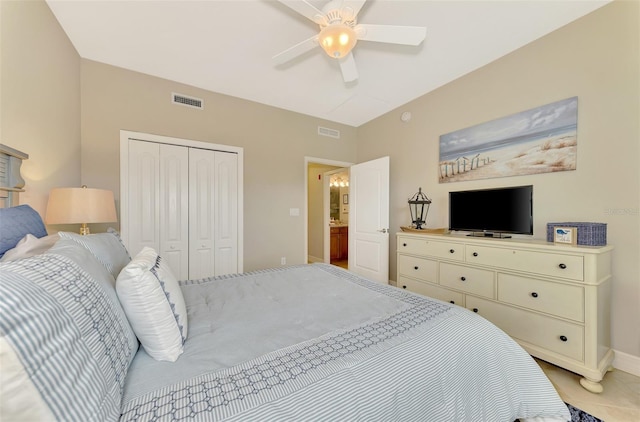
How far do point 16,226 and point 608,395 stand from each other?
346cm

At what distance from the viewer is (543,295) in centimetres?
183

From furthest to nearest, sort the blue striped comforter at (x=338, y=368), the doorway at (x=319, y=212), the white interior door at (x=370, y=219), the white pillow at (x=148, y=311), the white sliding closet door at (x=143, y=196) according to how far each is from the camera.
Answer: the doorway at (x=319, y=212)
the white interior door at (x=370, y=219)
the white sliding closet door at (x=143, y=196)
the white pillow at (x=148, y=311)
the blue striped comforter at (x=338, y=368)

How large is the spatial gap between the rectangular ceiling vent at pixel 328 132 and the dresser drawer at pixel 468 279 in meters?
2.67

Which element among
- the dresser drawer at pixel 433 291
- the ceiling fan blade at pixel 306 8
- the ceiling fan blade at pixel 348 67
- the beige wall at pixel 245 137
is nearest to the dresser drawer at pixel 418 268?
the dresser drawer at pixel 433 291

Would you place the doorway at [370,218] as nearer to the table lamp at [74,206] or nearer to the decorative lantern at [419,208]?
the decorative lantern at [419,208]

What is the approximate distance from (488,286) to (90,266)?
2683 millimetres

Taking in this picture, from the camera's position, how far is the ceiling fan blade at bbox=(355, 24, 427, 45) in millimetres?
1656

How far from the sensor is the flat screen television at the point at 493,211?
2.17 meters

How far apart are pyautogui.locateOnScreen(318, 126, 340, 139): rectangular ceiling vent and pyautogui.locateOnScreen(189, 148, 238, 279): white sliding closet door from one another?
4.91 ft

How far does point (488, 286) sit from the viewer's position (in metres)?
2.15

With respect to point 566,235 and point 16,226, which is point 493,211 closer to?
point 566,235

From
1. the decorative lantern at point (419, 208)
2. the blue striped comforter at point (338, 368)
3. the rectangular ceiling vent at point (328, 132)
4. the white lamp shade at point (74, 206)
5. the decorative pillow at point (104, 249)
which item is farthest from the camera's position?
the rectangular ceiling vent at point (328, 132)

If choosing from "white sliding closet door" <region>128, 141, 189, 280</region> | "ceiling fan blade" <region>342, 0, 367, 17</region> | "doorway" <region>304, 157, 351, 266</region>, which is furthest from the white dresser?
"white sliding closet door" <region>128, 141, 189, 280</region>

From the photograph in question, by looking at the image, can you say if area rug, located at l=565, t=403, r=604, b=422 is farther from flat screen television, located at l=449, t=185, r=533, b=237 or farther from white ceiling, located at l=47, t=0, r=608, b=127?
white ceiling, located at l=47, t=0, r=608, b=127
